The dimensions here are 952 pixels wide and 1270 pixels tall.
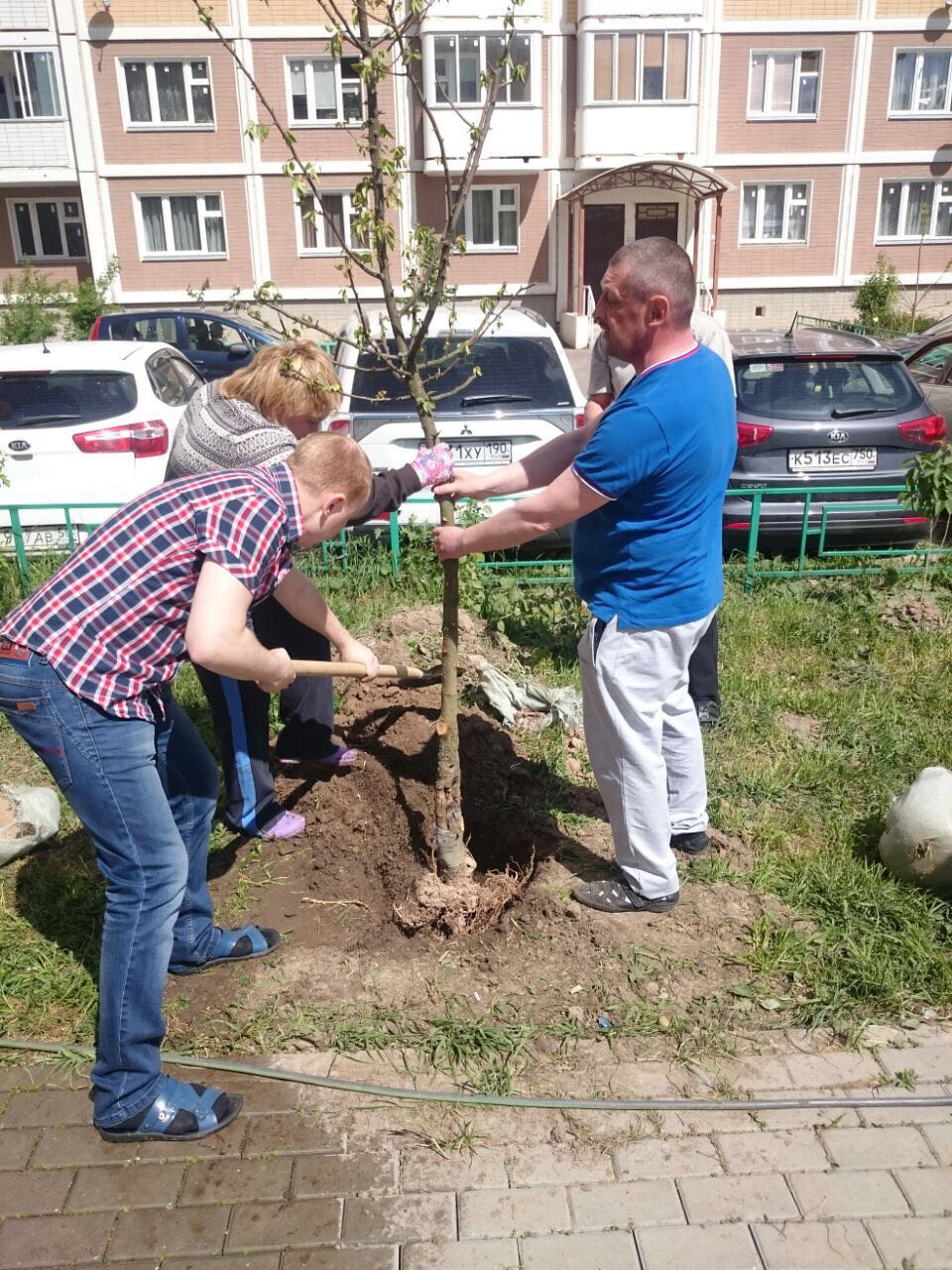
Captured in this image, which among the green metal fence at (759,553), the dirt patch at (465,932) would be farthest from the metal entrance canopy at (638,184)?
the dirt patch at (465,932)

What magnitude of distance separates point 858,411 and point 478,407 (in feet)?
8.56

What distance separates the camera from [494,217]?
26250 millimetres

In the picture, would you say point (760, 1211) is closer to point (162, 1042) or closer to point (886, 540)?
point (162, 1042)

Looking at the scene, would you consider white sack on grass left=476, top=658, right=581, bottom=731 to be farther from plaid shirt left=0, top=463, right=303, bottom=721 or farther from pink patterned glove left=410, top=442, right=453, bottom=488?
plaid shirt left=0, top=463, right=303, bottom=721

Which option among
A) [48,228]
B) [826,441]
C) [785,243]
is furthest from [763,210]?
[826,441]

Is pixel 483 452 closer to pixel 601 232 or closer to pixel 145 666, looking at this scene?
pixel 145 666

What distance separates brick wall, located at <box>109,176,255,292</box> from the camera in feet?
83.4

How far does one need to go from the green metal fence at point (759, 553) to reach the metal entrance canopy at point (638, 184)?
1897cm

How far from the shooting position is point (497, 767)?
172 inches

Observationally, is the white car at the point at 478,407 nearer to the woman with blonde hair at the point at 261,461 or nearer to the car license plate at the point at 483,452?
the car license plate at the point at 483,452

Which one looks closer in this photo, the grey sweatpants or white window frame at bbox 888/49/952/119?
the grey sweatpants

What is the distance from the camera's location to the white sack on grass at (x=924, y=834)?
137 inches

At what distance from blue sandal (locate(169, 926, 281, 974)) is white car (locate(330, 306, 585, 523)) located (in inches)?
139

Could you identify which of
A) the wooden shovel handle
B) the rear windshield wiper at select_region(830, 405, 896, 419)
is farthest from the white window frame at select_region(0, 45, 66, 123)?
the wooden shovel handle
